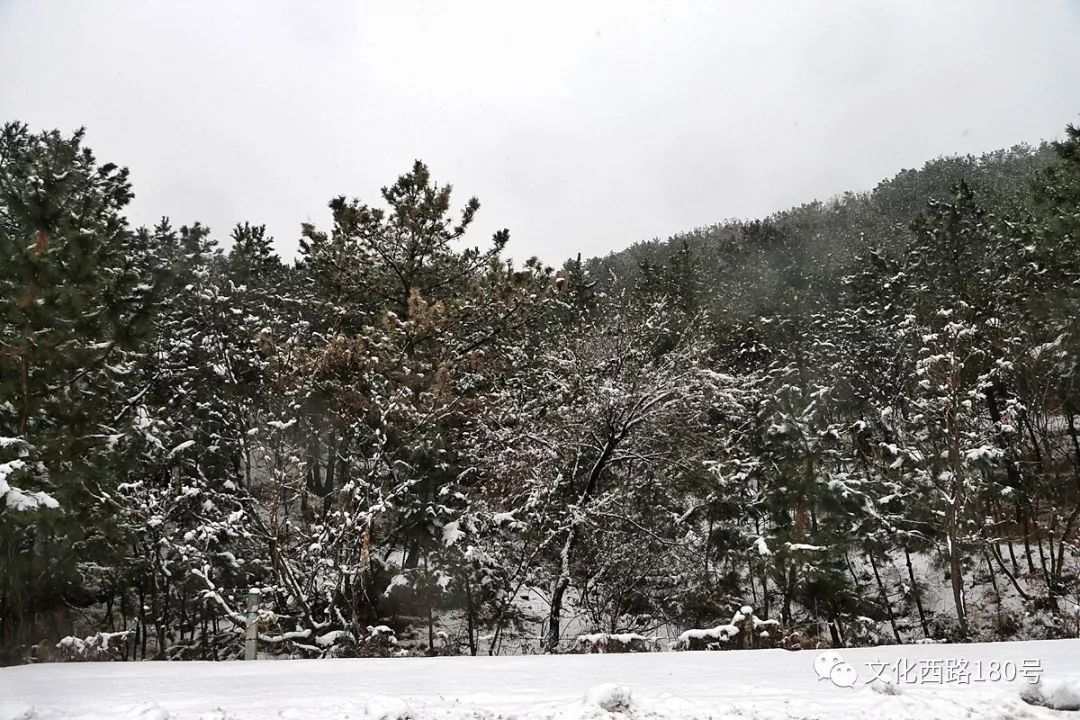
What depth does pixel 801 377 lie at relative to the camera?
22047 millimetres

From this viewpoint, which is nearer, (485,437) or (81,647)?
(81,647)

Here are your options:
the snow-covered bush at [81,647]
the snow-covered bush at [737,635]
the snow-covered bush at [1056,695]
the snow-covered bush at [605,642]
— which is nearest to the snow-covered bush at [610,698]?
the snow-covered bush at [1056,695]

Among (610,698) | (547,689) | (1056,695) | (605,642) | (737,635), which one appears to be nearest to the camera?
(610,698)

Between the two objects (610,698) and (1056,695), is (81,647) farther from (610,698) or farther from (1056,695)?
(1056,695)

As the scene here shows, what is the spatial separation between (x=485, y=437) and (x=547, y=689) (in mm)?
9097

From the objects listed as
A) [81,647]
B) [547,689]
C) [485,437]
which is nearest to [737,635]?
[485,437]

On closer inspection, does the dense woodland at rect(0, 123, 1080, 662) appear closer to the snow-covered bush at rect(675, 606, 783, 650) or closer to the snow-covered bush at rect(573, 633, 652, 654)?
the snow-covered bush at rect(675, 606, 783, 650)

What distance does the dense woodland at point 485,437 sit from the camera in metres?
13.2

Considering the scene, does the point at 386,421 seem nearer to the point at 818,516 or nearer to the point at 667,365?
the point at 667,365

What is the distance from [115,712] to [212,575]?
15.5 metres

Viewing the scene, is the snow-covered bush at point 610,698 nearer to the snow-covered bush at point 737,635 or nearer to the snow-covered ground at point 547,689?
the snow-covered ground at point 547,689

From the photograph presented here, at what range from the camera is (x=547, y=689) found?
6035 millimetres

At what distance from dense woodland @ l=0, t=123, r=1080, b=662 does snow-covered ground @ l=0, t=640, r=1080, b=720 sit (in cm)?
389

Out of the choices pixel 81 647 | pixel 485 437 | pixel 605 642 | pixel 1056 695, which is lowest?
pixel 605 642
